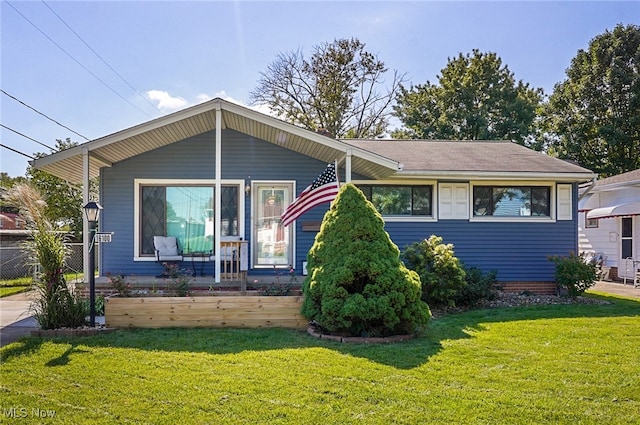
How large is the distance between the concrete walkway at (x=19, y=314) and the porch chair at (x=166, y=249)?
95.1 inches

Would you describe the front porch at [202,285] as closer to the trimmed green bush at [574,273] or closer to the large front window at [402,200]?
the large front window at [402,200]

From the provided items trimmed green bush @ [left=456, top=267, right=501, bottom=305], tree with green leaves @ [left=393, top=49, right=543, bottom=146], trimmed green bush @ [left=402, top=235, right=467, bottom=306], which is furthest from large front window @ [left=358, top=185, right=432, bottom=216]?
tree with green leaves @ [left=393, top=49, right=543, bottom=146]

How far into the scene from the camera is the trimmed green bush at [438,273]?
28.1 feet

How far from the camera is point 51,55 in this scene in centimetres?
1378

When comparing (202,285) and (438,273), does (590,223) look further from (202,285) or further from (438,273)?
(202,285)

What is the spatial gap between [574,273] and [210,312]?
7140mm

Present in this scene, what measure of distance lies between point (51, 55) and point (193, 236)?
7.43m

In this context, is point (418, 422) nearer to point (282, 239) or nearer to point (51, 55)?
point (282, 239)

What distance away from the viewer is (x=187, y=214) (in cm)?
1073

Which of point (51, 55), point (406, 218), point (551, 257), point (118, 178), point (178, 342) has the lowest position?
point (178, 342)

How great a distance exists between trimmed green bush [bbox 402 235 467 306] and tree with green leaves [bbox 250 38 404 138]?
18.9 m

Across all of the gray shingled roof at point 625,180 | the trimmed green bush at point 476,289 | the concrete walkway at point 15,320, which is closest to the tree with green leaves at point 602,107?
the gray shingled roof at point 625,180

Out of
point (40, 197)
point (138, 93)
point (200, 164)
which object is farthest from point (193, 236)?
point (138, 93)

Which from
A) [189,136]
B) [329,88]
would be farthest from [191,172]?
[329,88]
